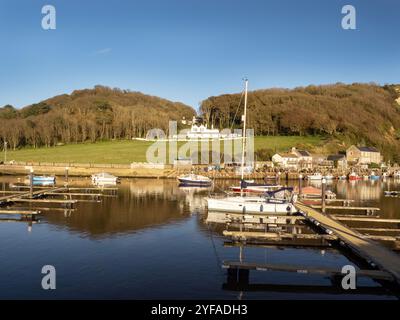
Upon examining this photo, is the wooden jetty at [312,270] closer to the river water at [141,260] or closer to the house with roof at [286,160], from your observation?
the river water at [141,260]

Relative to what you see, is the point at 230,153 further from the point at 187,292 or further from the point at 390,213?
the point at 187,292

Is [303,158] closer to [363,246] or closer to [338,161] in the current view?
[338,161]

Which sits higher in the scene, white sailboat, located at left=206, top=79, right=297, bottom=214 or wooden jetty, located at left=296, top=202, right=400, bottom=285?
white sailboat, located at left=206, top=79, right=297, bottom=214

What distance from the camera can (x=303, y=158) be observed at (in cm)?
10700

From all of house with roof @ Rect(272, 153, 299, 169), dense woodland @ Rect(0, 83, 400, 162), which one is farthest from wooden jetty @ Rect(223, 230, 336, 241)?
dense woodland @ Rect(0, 83, 400, 162)

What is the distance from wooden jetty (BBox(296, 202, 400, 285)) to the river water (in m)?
0.86

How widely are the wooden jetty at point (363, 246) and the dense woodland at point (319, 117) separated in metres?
94.5

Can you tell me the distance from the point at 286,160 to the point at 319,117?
44.9 meters

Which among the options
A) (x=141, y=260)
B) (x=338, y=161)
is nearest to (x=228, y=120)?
(x=338, y=161)

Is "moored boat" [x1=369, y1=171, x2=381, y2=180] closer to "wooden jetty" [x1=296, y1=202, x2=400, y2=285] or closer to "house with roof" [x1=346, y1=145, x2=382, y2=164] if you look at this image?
"house with roof" [x1=346, y1=145, x2=382, y2=164]

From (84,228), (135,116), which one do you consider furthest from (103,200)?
(135,116)

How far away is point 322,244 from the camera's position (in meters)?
27.7

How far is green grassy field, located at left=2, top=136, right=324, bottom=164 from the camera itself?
99.8 metres

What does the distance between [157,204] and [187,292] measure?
28.3 m
